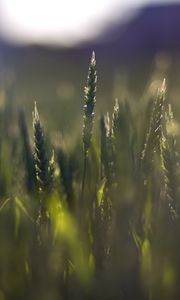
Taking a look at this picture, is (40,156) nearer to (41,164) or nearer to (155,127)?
(41,164)

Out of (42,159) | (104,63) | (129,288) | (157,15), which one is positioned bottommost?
(129,288)

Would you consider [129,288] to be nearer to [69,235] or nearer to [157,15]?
[69,235]

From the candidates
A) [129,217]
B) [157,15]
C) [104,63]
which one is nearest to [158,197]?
[129,217]

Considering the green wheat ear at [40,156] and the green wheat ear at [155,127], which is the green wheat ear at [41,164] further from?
the green wheat ear at [155,127]

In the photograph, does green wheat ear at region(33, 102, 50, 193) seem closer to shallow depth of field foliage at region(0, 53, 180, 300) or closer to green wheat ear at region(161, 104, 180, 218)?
shallow depth of field foliage at region(0, 53, 180, 300)

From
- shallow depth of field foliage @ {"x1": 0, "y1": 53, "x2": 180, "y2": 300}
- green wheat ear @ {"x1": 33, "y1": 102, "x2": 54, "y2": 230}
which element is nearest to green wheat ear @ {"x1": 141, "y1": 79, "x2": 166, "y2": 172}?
shallow depth of field foliage @ {"x1": 0, "y1": 53, "x2": 180, "y2": 300}

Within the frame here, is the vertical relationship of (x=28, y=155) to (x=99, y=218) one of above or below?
above

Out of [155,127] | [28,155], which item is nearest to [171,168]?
[155,127]

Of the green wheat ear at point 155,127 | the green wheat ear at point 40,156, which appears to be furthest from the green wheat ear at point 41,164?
the green wheat ear at point 155,127
